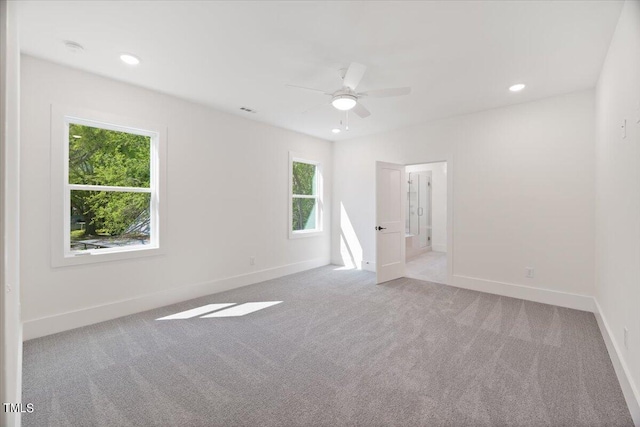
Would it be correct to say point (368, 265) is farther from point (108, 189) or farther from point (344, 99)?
point (108, 189)

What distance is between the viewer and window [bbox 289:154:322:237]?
18.0 ft

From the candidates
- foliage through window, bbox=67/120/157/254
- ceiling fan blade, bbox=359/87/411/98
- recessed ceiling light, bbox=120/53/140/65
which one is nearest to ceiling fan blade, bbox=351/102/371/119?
ceiling fan blade, bbox=359/87/411/98

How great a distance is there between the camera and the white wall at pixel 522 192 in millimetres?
3477

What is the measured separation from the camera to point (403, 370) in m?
2.18

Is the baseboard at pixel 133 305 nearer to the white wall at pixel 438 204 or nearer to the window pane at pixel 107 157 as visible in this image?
the window pane at pixel 107 157

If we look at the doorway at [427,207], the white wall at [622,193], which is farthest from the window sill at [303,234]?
the white wall at [622,193]

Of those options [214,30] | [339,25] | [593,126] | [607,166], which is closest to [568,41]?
[607,166]

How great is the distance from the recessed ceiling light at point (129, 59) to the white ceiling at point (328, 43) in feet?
0.21

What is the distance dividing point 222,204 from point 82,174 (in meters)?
1.67

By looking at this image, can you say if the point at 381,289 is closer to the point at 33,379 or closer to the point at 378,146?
the point at 378,146

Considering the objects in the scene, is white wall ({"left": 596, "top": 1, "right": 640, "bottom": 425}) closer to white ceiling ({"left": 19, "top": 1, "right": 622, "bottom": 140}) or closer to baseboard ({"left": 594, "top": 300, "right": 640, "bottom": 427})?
baseboard ({"left": 594, "top": 300, "right": 640, "bottom": 427})

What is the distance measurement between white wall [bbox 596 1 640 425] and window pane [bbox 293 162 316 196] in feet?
14.3

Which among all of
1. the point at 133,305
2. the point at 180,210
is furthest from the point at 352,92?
the point at 133,305

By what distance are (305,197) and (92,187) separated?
346 cm
